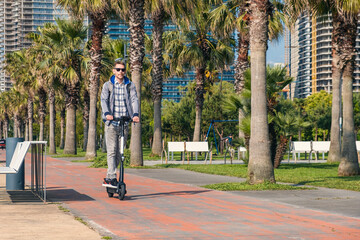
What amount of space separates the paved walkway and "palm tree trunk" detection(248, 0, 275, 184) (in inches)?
51.2

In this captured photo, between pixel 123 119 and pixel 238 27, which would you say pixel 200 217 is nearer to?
pixel 123 119

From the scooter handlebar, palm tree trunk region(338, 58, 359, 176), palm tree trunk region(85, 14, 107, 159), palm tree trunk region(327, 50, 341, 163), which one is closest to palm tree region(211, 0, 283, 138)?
palm tree trunk region(327, 50, 341, 163)

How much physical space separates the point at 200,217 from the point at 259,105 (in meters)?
5.37

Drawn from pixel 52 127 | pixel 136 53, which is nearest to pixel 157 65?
pixel 136 53

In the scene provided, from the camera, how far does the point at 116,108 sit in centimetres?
998

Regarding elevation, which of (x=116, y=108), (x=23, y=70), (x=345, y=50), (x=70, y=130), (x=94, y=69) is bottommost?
(x=70, y=130)

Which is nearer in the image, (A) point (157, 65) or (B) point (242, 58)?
(B) point (242, 58)

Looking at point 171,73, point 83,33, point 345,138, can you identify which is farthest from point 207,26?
point 345,138

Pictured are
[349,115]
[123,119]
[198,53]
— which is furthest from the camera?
[198,53]

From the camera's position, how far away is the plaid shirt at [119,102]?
995 centimetres

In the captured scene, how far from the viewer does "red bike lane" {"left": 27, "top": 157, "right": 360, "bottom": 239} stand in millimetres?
6602

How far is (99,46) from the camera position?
99.6 feet

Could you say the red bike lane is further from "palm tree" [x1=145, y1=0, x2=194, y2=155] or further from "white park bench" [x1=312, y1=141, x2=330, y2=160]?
"palm tree" [x1=145, y1=0, x2=194, y2=155]

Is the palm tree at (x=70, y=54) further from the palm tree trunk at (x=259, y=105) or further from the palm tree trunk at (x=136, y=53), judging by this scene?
the palm tree trunk at (x=259, y=105)
